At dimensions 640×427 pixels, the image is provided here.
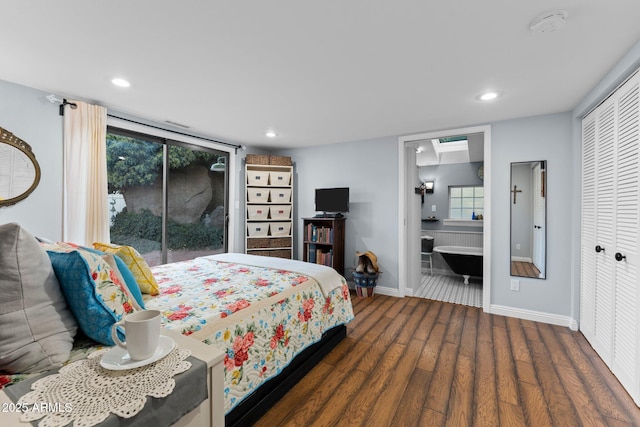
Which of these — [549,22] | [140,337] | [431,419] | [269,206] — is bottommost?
[431,419]

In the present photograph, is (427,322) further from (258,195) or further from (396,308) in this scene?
(258,195)

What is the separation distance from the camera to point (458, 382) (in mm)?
1981

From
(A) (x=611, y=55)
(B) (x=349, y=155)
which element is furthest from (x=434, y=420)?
(B) (x=349, y=155)

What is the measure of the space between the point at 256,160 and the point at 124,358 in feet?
12.3

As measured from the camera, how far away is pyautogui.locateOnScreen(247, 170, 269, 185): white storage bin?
14.3 ft

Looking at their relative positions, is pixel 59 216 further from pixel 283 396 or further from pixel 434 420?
pixel 434 420

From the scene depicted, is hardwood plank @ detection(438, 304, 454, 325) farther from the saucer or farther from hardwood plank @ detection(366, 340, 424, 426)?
the saucer

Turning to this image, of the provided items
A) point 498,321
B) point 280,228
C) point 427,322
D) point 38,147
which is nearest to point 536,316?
point 498,321

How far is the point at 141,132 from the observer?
10.5ft

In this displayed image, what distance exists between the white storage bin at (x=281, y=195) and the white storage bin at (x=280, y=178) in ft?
0.38

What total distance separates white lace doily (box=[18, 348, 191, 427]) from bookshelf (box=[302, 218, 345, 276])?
3.25m

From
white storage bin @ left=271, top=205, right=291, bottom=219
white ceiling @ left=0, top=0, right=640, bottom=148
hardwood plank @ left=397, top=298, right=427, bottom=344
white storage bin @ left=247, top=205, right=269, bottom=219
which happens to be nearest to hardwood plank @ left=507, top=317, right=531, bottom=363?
hardwood plank @ left=397, top=298, right=427, bottom=344

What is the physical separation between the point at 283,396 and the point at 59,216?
2.61 metres

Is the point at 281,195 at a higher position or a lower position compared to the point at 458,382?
higher
